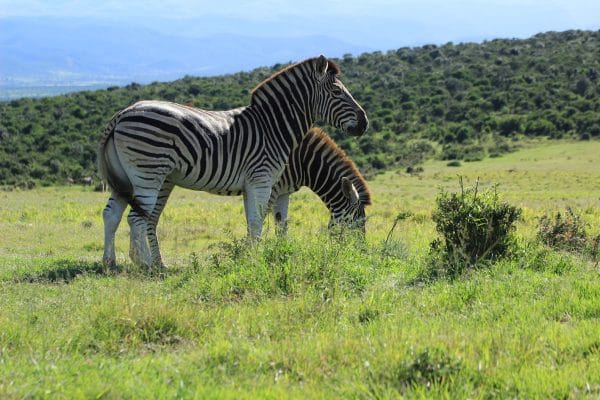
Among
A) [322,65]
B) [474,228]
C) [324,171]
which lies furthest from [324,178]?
Result: [474,228]

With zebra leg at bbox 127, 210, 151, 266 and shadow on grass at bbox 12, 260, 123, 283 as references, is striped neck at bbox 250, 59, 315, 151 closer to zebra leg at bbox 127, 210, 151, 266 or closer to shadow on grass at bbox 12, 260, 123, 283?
zebra leg at bbox 127, 210, 151, 266

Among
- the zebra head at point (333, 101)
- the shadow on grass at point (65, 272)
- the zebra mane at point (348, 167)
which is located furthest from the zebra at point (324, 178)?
the shadow on grass at point (65, 272)

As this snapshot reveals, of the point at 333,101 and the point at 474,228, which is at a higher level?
the point at 333,101

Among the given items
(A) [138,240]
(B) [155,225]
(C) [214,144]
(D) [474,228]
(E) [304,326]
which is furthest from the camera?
(B) [155,225]

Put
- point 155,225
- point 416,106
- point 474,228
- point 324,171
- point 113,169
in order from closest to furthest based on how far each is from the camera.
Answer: point 474,228 < point 113,169 < point 155,225 < point 324,171 < point 416,106

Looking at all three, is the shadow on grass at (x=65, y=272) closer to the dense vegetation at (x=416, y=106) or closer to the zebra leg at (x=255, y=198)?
the zebra leg at (x=255, y=198)

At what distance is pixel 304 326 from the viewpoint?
605 centimetres

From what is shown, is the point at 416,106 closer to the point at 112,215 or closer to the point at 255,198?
the point at 255,198

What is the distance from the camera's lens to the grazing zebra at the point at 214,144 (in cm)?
960

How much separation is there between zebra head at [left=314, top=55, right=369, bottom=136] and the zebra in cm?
115

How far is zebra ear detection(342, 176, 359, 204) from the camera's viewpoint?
38.5 feet

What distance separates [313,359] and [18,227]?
11.5 m

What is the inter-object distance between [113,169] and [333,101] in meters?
3.14

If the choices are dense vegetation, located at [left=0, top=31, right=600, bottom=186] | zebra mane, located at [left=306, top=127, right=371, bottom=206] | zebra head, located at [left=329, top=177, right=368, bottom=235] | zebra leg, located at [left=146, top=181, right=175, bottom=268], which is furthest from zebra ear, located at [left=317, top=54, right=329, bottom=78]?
dense vegetation, located at [left=0, top=31, right=600, bottom=186]
